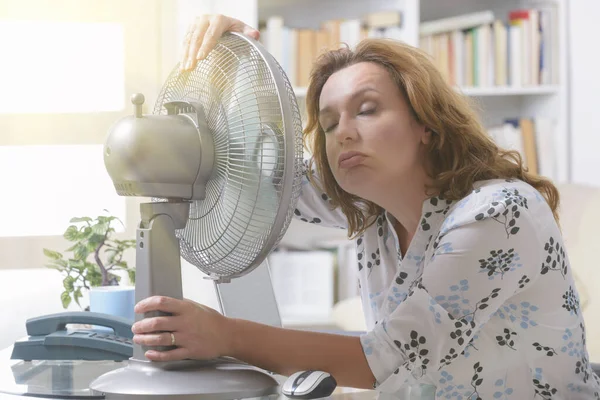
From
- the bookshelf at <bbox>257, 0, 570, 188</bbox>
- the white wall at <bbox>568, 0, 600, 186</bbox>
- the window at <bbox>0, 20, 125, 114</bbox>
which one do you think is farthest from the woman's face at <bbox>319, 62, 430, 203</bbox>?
the white wall at <bbox>568, 0, 600, 186</bbox>

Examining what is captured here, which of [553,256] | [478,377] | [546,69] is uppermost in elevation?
[546,69]

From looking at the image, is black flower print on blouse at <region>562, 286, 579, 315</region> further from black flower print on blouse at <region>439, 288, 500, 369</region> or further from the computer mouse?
the computer mouse

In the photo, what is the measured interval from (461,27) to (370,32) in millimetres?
371

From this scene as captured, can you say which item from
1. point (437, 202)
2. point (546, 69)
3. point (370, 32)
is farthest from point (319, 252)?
point (437, 202)

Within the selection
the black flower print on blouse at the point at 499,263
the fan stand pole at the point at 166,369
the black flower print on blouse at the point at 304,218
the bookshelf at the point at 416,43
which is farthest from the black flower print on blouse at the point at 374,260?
the bookshelf at the point at 416,43

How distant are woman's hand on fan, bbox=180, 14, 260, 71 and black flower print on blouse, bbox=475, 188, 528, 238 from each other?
16.1 inches

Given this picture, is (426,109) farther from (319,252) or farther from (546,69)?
(546,69)

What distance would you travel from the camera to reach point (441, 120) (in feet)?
3.84

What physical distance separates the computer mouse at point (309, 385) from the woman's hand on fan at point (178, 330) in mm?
110

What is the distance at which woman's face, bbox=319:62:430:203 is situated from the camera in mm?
1125

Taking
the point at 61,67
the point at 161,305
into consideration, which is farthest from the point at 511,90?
the point at 161,305

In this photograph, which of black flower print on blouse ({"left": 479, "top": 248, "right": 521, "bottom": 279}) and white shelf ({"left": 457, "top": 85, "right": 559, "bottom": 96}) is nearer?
black flower print on blouse ({"left": 479, "top": 248, "right": 521, "bottom": 279})

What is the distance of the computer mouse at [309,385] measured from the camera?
2.73 feet

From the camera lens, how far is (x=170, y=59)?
9.48 feet
